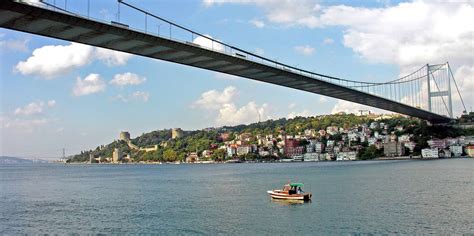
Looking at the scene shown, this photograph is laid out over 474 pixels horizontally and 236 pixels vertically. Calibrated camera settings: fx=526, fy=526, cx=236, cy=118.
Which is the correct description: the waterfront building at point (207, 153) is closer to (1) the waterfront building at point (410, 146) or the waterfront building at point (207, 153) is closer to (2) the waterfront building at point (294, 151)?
(2) the waterfront building at point (294, 151)

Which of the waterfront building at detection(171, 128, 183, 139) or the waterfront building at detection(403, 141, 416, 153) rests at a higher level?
the waterfront building at detection(171, 128, 183, 139)

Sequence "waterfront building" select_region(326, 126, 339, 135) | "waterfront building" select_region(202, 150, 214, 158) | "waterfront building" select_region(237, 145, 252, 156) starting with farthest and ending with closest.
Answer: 1. "waterfront building" select_region(202, 150, 214, 158)
2. "waterfront building" select_region(326, 126, 339, 135)
3. "waterfront building" select_region(237, 145, 252, 156)

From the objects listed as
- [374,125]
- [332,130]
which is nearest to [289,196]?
[374,125]

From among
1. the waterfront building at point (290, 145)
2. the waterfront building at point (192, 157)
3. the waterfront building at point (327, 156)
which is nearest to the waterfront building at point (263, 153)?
the waterfront building at point (290, 145)

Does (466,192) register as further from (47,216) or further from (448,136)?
(448,136)

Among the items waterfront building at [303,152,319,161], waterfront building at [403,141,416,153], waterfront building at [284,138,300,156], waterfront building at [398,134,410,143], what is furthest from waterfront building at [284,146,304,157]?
waterfront building at [403,141,416,153]

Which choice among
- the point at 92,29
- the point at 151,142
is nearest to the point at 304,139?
the point at 151,142

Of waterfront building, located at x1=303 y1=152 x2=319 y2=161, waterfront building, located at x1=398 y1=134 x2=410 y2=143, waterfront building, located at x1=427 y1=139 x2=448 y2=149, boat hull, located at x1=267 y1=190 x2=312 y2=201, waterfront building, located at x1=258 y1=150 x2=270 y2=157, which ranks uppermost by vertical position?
waterfront building, located at x1=398 y1=134 x2=410 y2=143

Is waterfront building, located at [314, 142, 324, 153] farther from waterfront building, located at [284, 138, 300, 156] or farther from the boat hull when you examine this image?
the boat hull

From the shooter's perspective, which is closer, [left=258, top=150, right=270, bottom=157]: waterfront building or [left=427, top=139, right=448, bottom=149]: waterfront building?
[left=427, top=139, right=448, bottom=149]: waterfront building
